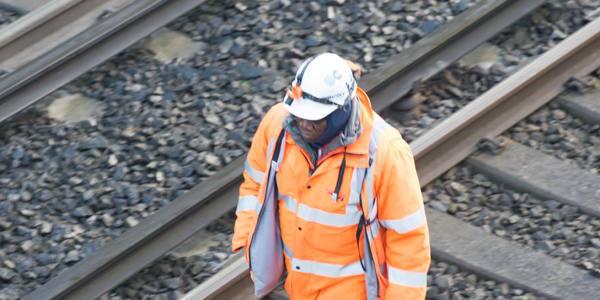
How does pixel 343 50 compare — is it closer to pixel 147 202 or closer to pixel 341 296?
pixel 147 202

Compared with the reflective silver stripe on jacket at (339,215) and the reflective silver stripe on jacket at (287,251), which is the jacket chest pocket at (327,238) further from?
the reflective silver stripe on jacket at (287,251)

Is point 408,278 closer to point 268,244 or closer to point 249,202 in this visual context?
point 268,244

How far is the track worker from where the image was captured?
114 inches

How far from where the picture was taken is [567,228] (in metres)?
4.45

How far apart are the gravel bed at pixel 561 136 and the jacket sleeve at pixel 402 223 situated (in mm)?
2422

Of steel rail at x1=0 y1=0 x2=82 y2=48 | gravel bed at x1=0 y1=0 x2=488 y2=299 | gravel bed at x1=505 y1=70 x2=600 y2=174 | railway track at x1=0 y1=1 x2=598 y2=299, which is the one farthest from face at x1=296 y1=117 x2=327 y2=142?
steel rail at x1=0 y1=0 x2=82 y2=48

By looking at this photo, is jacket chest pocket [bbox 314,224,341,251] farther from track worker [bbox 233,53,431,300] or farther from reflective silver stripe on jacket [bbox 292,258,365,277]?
reflective silver stripe on jacket [bbox 292,258,365,277]

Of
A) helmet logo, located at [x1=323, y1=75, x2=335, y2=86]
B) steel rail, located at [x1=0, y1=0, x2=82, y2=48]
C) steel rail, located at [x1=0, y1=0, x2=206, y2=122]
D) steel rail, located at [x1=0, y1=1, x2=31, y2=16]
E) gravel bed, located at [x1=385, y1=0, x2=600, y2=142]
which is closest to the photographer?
helmet logo, located at [x1=323, y1=75, x2=335, y2=86]

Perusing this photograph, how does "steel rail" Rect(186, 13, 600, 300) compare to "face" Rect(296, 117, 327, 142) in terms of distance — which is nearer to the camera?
"face" Rect(296, 117, 327, 142)

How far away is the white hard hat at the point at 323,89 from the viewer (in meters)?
2.84

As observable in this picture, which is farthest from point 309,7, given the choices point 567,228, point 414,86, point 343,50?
point 567,228

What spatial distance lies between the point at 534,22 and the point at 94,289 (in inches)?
179

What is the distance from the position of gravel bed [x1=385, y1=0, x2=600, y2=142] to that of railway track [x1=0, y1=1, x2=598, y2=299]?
304 millimetres

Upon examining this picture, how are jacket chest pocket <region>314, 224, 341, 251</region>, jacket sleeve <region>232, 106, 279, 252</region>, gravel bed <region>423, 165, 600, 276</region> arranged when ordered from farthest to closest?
gravel bed <region>423, 165, 600, 276</region> < jacket sleeve <region>232, 106, 279, 252</region> < jacket chest pocket <region>314, 224, 341, 251</region>
